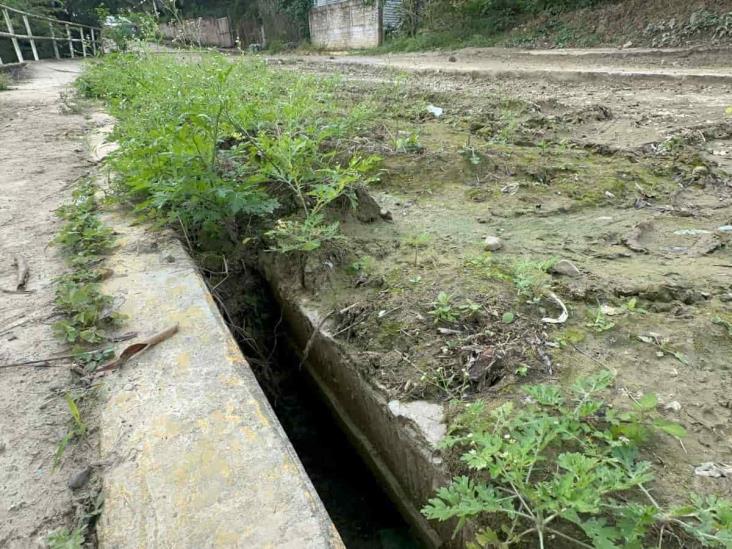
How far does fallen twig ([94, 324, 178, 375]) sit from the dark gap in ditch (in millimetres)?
644

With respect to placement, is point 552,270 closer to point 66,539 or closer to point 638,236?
point 638,236

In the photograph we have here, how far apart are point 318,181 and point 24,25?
60.2 ft

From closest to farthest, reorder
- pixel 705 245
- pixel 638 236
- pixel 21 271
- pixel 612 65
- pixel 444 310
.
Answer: pixel 444 310 → pixel 21 271 → pixel 705 245 → pixel 638 236 → pixel 612 65

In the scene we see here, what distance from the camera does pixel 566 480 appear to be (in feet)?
3.72

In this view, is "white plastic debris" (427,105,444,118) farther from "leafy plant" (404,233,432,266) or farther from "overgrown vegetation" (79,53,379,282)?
"leafy plant" (404,233,432,266)

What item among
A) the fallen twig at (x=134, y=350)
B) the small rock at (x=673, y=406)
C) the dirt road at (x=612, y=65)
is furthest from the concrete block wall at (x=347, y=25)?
the small rock at (x=673, y=406)

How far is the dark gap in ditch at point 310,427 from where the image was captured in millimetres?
2012

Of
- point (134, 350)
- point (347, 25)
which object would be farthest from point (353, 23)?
point (134, 350)

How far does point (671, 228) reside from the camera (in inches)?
104

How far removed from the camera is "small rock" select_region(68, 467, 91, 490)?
1.25m

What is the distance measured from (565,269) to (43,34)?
877 inches

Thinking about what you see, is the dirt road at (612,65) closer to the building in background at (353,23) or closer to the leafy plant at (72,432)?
the leafy plant at (72,432)

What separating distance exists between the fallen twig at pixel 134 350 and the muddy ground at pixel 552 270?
67cm

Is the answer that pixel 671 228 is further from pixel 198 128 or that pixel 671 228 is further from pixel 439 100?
pixel 439 100
